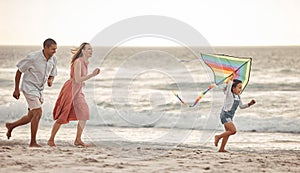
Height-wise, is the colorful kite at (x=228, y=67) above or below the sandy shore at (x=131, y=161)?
above

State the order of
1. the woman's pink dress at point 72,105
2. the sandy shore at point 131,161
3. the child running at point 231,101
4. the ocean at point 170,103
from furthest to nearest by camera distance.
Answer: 1. the ocean at point 170,103
2. the woman's pink dress at point 72,105
3. the child running at point 231,101
4. the sandy shore at point 131,161

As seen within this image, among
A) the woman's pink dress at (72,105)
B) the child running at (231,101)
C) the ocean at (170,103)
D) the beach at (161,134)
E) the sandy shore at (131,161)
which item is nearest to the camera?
the sandy shore at (131,161)

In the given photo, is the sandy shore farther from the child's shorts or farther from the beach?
the child's shorts

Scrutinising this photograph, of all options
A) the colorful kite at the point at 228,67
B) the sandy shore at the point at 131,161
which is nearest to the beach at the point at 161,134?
the sandy shore at the point at 131,161

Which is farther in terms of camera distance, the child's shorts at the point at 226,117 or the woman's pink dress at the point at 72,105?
the woman's pink dress at the point at 72,105

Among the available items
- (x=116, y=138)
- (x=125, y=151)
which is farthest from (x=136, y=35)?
(x=116, y=138)

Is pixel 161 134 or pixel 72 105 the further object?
pixel 161 134

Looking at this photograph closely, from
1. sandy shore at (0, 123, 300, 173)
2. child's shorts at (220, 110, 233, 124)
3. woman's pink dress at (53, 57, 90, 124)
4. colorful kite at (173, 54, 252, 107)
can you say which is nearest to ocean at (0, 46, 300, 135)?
colorful kite at (173, 54, 252, 107)

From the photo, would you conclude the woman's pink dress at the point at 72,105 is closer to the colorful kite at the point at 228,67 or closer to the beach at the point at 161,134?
the beach at the point at 161,134

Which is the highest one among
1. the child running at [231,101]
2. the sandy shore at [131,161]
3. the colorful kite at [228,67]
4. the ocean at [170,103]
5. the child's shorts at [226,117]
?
the colorful kite at [228,67]

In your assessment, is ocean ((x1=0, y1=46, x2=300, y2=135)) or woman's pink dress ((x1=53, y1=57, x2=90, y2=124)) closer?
woman's pink dress ((x1=53, y1=57, x2=90, y2=124))

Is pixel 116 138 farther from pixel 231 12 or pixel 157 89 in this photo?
pixel 231 12

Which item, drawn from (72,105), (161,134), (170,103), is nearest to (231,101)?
(72,105)

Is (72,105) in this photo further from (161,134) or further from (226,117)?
(161,134)
